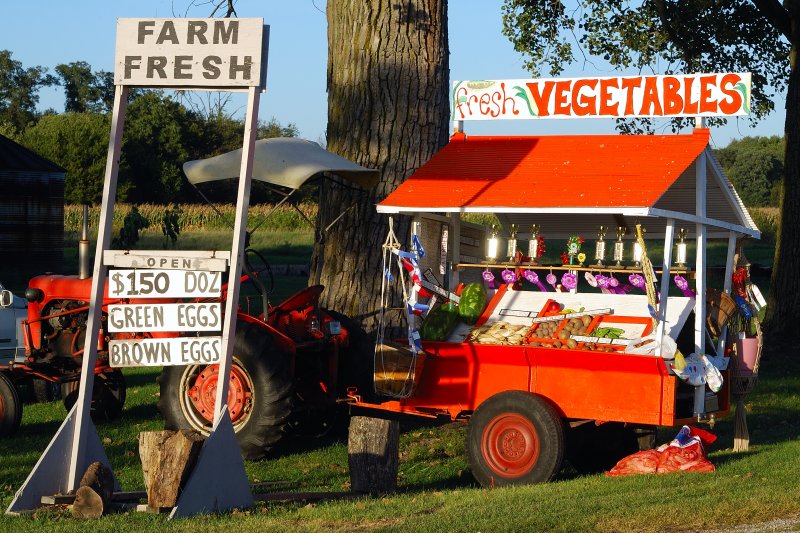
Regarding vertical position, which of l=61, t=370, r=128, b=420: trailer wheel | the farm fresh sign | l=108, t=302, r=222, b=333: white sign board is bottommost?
l=61, t=370, r=128, b=420: trailer wheel

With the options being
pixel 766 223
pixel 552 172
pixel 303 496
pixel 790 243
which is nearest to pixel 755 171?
pixel 766 223

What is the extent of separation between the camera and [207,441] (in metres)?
6.94

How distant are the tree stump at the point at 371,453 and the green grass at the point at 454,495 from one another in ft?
0.67

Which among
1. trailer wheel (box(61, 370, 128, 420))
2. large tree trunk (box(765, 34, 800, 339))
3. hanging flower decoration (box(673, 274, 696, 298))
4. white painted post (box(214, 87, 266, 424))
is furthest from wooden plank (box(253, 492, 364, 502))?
large tree trunk (box(765, 34, 800, 339))

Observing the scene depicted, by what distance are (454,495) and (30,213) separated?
78.8ft

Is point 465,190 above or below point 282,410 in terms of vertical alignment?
above

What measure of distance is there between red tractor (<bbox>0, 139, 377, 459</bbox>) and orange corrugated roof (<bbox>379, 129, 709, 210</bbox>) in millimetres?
1012

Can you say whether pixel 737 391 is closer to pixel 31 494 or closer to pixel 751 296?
pixel 751 296

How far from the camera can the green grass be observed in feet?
21.8

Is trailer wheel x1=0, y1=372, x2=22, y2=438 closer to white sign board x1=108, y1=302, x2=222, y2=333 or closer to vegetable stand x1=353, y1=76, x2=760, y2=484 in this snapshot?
vegetable stand x1=353, y1=76, x2=760, y2=484

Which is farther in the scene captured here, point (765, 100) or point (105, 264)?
point (765, 100)

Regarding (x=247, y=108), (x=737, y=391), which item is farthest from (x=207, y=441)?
(x=737, y=391)

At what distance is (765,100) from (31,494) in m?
17.1

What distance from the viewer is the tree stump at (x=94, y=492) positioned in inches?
276
